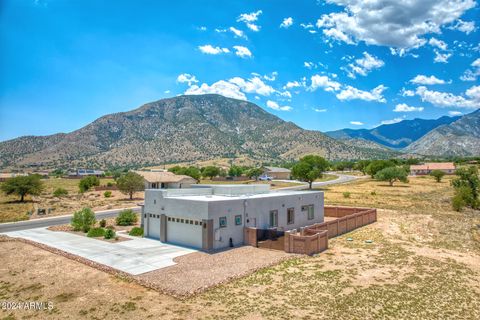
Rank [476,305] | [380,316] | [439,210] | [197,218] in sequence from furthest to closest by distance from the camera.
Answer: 1. [439,210]
2. [197,218]
3. [476,305]
4. [380,316]

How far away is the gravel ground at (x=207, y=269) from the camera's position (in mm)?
17048

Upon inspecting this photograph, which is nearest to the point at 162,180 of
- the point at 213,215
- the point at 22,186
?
the point at 22,186

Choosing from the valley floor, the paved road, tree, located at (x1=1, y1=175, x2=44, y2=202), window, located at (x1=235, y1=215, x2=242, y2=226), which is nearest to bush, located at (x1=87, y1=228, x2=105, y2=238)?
the valley floor

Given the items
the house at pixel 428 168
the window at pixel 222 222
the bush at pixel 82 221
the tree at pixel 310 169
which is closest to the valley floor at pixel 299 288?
the window at pixel 222 222

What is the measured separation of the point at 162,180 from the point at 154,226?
1943 inches

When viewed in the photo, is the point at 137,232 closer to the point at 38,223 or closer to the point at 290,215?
the point at 290,215

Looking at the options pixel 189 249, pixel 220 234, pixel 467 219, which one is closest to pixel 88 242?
pixel 189 249

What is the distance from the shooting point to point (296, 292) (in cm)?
1669

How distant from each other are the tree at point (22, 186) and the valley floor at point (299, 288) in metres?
37.2

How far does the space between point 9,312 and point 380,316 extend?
15.2m

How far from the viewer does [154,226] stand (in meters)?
28.5

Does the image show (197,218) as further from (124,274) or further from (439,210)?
(439,210)

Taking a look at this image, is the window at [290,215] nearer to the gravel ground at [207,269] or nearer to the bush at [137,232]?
A: the gravel ground at [207,269]

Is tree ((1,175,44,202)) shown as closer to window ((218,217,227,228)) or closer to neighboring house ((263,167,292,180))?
window ((218,217,227,228))
